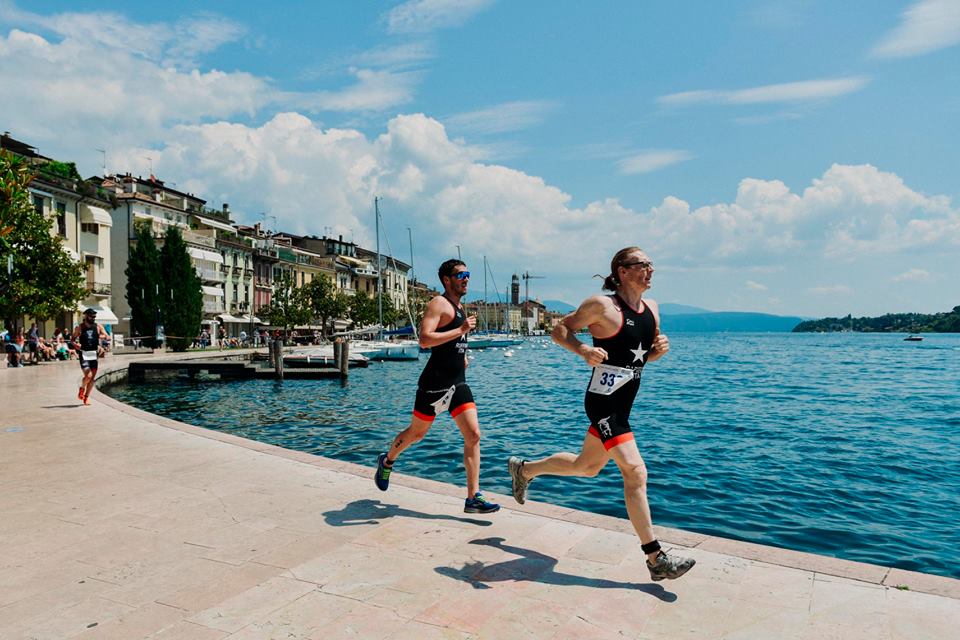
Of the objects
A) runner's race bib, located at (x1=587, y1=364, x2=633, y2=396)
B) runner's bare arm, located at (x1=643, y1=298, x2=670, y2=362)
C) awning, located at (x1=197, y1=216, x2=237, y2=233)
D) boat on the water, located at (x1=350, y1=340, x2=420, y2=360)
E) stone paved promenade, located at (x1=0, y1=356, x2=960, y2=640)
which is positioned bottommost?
boat on the water, located at (x1=350, y1=340, x2=420, y2=360)

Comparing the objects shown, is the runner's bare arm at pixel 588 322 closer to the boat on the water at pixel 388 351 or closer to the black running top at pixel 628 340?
the black running top at pixel 628 340

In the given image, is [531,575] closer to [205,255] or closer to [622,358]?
[622,358]

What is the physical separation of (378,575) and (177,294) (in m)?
51.9

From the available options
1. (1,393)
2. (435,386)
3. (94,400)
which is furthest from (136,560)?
(1,393)

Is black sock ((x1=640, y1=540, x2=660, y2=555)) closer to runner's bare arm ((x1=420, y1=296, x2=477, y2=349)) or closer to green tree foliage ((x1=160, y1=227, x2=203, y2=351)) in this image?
runner's bare arm ((x1=420, y1=296, x2=477, y2=349))

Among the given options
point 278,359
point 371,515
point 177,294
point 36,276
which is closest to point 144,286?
point 177,294

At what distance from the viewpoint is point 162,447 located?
909cm

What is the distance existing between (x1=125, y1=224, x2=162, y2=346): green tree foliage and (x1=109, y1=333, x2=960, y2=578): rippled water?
72.9ft

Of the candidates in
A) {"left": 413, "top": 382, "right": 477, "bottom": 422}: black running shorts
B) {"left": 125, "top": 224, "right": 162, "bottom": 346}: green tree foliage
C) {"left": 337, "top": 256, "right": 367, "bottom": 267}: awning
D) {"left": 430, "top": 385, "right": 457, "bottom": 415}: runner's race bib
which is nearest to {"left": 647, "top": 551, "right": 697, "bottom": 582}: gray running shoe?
{"left": 413, "top": 382, "right": 477, "bottom": 422}: black running shorts

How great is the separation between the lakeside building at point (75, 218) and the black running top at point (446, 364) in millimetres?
44297

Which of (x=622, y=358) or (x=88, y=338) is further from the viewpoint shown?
(x=88, y=338)

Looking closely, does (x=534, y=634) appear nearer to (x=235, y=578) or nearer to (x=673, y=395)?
(x=235, y=578)

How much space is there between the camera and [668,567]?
166 inches

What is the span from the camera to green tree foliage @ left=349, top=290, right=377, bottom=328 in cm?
8119
